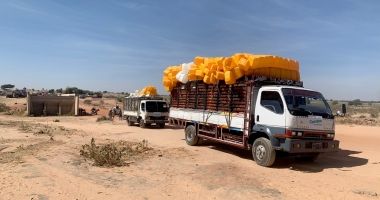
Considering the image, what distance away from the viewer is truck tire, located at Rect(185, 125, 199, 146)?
1839 cm

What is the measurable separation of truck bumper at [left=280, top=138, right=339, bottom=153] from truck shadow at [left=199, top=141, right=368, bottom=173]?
0.60 meters

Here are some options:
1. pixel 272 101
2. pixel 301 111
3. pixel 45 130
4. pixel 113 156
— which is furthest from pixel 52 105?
pixel 301 111

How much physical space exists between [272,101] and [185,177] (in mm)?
4021

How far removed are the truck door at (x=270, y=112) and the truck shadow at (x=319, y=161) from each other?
1118 millimetres

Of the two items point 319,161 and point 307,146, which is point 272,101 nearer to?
point 307,146

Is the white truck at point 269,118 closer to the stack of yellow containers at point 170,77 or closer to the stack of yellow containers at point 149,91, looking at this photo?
the stack of yellow containers at point 170,77

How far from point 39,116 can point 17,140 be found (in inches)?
1070

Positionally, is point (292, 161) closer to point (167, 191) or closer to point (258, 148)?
point (258, 148)

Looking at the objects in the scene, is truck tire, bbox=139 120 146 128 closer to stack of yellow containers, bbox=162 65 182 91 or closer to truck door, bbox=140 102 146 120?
truck door, bbox=140 102 146 120

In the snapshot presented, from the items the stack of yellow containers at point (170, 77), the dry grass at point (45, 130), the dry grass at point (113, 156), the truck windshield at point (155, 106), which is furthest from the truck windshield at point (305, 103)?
the truck windshield at point (155, 106)

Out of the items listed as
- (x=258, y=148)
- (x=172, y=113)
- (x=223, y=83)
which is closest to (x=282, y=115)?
(x=258, y=148)

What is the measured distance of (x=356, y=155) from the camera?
53.6ft

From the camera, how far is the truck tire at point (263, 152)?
13070mm

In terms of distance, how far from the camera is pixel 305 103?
526 inches
